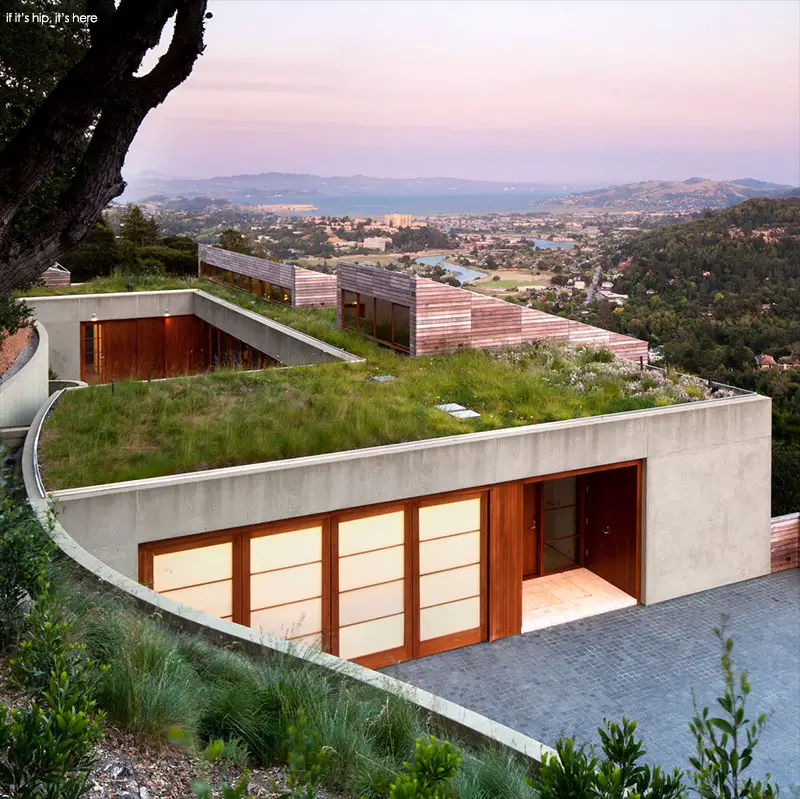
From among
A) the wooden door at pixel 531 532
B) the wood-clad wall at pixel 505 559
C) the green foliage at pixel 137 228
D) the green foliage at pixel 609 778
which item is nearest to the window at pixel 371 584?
the wood-clad wall at pixel 505 559

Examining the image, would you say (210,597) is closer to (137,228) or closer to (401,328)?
(401,328)

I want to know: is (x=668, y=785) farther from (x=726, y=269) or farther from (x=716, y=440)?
(x=726, y=269)

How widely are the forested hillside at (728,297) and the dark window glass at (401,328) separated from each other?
1424 cm

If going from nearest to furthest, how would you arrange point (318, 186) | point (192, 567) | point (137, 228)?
point (192, 567) → point (137, 228) → point (318, 186)

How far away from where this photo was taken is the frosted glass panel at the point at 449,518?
35.6ft

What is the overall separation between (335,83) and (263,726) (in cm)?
8095

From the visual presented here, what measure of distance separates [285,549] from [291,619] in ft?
3.00

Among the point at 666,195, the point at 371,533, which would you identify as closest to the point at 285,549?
the point at 371,533

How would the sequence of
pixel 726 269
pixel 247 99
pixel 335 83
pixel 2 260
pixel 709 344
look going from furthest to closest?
pixel 335 83 < pixel 247 99 < pixel 726 269 < pixel 709 344 < pixel 2 260

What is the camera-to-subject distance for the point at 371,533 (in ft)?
34.6

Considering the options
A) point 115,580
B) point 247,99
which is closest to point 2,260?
point 115,580

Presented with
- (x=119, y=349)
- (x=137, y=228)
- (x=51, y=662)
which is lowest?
(x=119, y=349)

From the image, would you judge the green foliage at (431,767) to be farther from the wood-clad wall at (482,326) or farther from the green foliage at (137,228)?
the green foliage at (137,228)

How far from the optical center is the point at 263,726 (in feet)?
15.2
